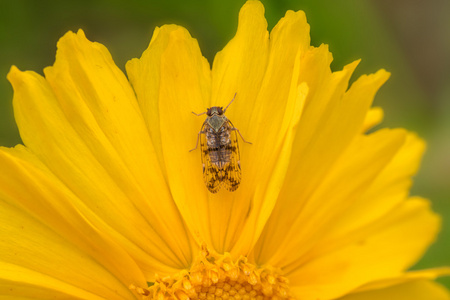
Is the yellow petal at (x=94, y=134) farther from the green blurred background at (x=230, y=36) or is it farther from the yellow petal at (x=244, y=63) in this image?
the green blurred background at (x=230, y=36)

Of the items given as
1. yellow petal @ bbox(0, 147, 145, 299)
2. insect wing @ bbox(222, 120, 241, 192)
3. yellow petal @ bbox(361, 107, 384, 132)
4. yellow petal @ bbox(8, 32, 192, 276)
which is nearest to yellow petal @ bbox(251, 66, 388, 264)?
yellow petal @ bbox(361, 107, 384, 132)

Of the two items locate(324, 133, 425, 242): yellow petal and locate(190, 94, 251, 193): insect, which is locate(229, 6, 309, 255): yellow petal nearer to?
locate(190, 94, 251, 193): insect

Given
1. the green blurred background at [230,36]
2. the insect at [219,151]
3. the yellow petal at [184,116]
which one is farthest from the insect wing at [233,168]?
the green blurred background at [230,36]

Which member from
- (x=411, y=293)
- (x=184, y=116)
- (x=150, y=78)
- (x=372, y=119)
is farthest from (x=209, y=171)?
(x=411, y=293)

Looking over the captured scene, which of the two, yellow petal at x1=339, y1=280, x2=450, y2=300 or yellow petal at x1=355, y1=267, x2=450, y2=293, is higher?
yellow petal at x1=339, y1=280, x2=450, y2=300

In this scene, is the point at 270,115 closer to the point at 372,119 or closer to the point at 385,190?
the point at 372,119

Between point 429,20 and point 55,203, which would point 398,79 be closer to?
point 429,20

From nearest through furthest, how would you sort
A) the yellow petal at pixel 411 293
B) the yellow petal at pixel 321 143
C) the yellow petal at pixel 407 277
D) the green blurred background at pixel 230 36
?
the yellow petal at pixel 407 277, the yellow petal at pixel 411 293, the yellow petal at pixel 321 143, the green blurred background at pixel 230 36
